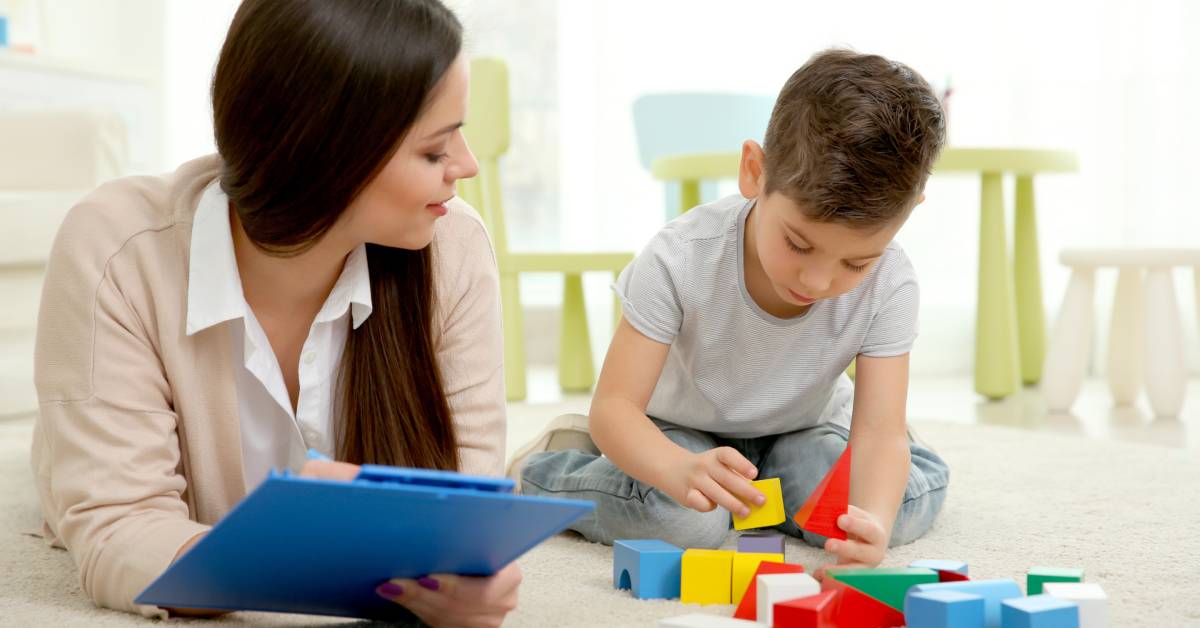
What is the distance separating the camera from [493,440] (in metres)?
1.23

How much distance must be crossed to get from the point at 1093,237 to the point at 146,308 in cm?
312

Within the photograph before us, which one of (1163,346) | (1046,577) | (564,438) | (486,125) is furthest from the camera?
(486,125)

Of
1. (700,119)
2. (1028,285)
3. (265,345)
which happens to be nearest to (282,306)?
(265,345)

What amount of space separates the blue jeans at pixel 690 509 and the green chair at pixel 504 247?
52.6 inches

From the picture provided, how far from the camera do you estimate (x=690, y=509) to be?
1377 mm

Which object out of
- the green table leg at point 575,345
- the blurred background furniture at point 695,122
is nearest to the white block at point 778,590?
the green table leg at point 575,345

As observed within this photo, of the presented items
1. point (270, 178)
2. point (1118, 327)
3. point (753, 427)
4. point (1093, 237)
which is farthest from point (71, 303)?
point (1093, 237)

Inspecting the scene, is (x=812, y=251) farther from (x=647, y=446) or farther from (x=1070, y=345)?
(x=1070, y=345)

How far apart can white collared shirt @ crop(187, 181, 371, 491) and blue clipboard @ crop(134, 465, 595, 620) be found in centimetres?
25

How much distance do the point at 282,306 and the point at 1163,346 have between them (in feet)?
6.71

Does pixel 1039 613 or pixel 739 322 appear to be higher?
pixel 739 322

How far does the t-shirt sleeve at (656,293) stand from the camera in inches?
53.9

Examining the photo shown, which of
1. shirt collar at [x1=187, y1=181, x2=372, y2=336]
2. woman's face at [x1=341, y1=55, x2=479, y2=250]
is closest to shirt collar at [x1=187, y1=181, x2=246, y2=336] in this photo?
shirt collar at [x1=187, y1=181, x2=372, y2=336]

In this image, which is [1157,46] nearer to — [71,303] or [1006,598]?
[1006,598]
